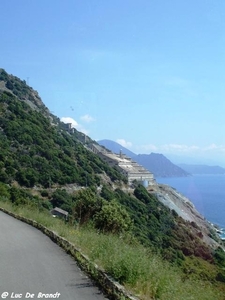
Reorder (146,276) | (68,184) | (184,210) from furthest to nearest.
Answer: (184,210), (68,184), (146,276)

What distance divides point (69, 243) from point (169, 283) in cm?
431

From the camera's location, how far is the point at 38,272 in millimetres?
7301

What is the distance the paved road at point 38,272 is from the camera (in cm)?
604

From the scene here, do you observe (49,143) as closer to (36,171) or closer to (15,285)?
(36,171)

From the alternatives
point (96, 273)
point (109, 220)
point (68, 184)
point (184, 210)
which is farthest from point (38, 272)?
point (184, 210)

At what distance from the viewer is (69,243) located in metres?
9.58

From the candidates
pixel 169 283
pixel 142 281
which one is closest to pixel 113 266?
pixel 142 281

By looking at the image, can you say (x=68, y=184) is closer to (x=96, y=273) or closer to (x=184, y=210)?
(x=184, y=210)

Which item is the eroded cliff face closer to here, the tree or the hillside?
the hillside

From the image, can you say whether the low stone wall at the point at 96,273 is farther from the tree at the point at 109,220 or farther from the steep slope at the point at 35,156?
the steep slope at the point at 35,156

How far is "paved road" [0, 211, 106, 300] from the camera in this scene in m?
6.04

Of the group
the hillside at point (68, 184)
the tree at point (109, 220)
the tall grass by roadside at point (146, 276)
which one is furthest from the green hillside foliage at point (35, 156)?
the tall grass by roadside at point (146, 276)

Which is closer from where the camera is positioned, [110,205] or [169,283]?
[169,283]

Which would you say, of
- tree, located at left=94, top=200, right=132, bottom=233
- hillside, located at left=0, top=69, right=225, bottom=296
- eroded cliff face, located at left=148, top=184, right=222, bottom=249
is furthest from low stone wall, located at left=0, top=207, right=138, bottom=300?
eroded cliff face, located at left=148, top=184, right=222, bottom=249
